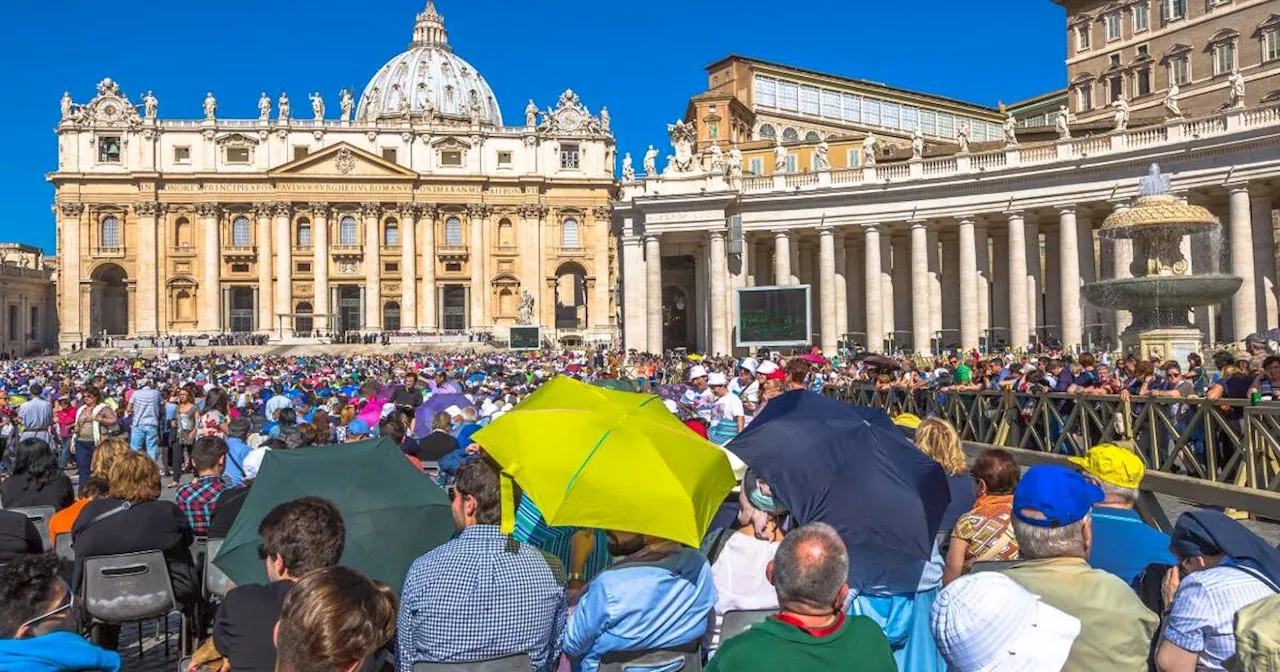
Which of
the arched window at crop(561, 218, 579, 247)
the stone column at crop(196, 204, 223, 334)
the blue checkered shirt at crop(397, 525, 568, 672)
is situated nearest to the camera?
the blue checkered shirt at crop(397, 525, 568, 672)

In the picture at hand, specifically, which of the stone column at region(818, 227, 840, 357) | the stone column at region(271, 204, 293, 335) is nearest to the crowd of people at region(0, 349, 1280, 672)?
the stone column at region(818, 227, 840, 357)

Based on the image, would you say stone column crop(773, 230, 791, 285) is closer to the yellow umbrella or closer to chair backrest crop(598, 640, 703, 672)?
the yellow umbrella

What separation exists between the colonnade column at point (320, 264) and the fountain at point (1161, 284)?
7301 centimetres

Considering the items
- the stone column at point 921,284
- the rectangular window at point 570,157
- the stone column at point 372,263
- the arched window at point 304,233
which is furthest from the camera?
the rectangular window at point 570,157

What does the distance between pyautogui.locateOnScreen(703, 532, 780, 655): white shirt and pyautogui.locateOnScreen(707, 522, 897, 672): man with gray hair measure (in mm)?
1186

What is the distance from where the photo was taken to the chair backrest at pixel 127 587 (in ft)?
20.3

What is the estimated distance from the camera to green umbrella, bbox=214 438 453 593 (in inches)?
213

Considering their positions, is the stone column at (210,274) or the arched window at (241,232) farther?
the arched window at (241,232)

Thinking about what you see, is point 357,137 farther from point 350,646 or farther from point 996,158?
point 350,646

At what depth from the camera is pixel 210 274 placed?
83625mm

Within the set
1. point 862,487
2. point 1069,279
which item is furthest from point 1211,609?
point 1069,279

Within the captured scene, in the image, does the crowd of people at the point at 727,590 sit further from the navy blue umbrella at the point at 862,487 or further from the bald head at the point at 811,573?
the navy blue umbrella at the point at 862,487

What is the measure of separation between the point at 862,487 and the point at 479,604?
6.92ft

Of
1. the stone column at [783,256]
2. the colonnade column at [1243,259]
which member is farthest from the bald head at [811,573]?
the stone column at [783,256]
